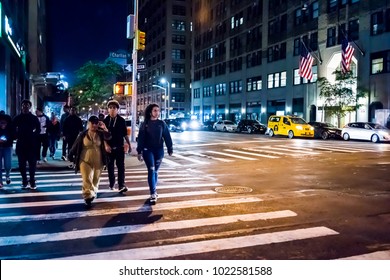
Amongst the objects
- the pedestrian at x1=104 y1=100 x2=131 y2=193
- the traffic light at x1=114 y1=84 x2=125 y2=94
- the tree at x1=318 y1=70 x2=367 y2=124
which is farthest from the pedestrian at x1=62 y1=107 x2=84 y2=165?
the tree at x1=318 y1=70 x2=367 y2=124

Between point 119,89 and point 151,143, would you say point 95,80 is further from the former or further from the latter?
point 151,143

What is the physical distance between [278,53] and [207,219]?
156ft

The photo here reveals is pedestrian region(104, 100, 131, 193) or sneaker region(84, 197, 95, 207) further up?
pedestrian region(104, 100, 131, 193)

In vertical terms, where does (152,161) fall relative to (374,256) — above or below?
above

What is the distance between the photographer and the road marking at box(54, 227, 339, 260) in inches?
188

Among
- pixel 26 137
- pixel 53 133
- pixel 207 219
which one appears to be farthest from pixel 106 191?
pixel 53 133


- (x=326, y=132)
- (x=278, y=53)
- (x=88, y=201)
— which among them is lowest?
(x=88, y=201)

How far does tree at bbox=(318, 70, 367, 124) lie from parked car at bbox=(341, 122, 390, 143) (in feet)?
17.6

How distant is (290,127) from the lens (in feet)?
112

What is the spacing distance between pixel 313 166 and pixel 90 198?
877 cm

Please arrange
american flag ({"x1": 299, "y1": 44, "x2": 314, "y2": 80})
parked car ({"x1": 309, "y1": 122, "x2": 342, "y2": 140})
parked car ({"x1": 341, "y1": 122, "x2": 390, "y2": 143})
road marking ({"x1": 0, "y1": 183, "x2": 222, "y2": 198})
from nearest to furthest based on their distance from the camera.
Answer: road marking ({"x1": 0, "y1": 183, "x2": 222, "y2": 198})
parked car ({"x1": 341, "y1": 122, "x2": 390, "y2": 143})
parked car ({"x1": 309, "y1": 122, "x2": 342, "y2": 140})
american flag ({"x1": 299, "y1": 44, "x2": 314, "y2": 80})

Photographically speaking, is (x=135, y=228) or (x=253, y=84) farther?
(x=253, y=84)

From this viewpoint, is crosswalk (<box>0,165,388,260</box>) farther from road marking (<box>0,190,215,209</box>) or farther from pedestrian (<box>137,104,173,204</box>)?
pedestrian (<box>137,104,173,204</box>)

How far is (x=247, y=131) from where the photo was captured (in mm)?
46219
